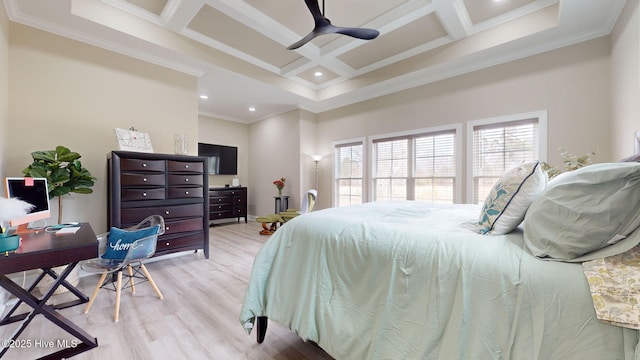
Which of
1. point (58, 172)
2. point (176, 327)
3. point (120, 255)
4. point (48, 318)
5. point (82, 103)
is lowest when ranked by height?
point (176, 327)

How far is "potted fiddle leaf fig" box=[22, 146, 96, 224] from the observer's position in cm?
240

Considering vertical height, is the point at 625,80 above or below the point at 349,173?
above

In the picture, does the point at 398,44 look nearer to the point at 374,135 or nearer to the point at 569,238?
the point at 374,135

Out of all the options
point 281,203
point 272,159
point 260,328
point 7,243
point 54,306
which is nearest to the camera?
point 7,243

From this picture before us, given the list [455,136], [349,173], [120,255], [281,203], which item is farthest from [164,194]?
[455,136]

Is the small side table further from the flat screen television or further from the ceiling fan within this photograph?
the ceiling fan

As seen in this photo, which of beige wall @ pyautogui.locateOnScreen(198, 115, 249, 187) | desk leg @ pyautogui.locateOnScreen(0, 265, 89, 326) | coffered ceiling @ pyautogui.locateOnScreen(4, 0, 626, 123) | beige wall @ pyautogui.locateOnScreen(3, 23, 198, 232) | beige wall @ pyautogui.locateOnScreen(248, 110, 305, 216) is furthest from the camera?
beige wall @ pyautogui.locateOnScreen(198, 115, 249, 187)

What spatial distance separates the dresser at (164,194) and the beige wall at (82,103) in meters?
0.34

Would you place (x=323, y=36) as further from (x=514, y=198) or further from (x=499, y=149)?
(x=514, y=198)

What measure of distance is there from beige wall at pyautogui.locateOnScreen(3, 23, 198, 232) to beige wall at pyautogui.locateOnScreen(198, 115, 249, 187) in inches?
105

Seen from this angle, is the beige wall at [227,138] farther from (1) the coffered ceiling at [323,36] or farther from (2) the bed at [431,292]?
(2) the bed at [431,292]

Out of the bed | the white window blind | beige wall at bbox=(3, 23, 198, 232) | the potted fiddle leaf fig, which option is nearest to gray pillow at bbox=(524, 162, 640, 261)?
the bed

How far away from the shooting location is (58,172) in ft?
8.06

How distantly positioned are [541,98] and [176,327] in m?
4.82
